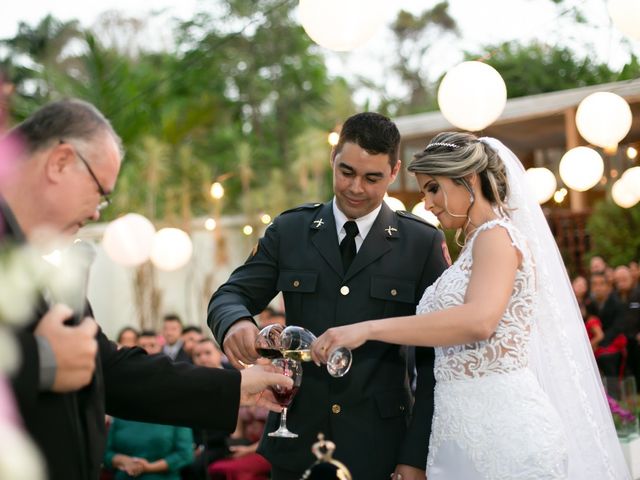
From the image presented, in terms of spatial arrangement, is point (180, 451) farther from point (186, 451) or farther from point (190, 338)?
point (190, 338)

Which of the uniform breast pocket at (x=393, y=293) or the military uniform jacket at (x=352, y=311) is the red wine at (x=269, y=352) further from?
the uniform breast pocket at (x=393, y=293)

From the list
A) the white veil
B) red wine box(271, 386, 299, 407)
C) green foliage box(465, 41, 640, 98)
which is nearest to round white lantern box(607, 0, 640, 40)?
the white veil

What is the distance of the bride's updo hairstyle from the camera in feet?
10.6

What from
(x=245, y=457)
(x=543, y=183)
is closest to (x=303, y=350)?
(x=245, y=457)

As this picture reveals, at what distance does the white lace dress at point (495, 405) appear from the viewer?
3.06 metres

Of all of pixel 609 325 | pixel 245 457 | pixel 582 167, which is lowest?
pixel 245 457

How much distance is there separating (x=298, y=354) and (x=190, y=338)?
22.7ft

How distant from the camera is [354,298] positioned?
343 cm

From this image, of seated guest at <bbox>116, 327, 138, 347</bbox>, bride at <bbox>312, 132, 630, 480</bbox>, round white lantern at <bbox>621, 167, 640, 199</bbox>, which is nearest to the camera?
bride at <bbox>312, 132, 630, 480</bbox>

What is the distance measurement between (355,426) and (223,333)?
0.60 meters

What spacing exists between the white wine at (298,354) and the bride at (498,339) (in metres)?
0.05

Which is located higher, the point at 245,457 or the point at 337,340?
the point at 337,340

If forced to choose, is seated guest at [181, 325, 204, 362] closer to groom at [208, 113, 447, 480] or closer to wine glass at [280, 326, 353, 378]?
groom at [208, 113, 447, 480]

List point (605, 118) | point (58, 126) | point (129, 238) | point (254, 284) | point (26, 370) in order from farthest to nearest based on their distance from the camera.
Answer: point (129, 238), point (605, 118), point (254, 284), point (58, 126), point (26, 370)
